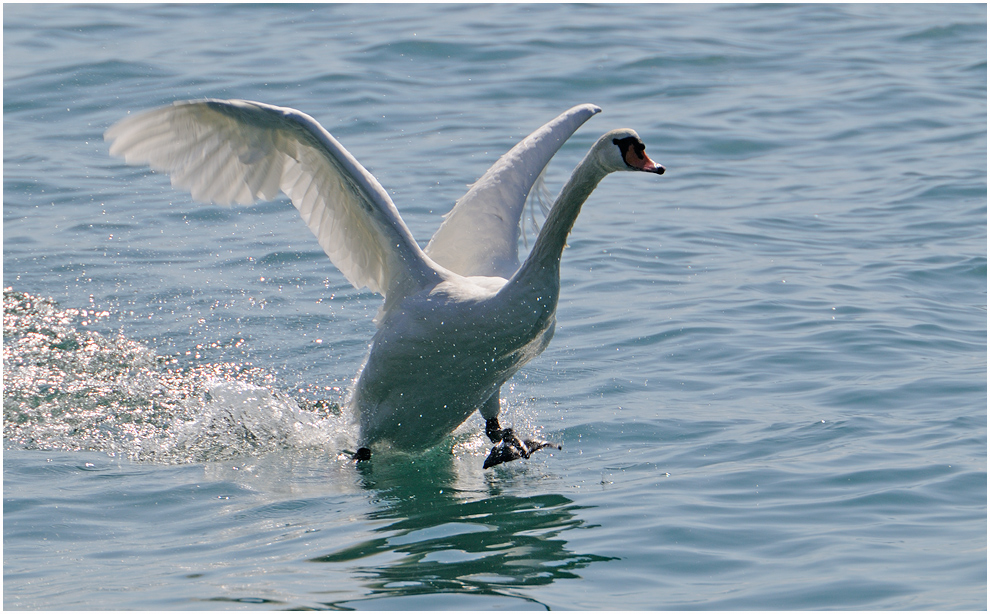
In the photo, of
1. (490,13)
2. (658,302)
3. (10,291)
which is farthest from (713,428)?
(490,13)

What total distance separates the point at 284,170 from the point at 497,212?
1461mm

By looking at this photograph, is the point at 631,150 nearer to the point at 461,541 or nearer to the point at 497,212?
the point at 461,541

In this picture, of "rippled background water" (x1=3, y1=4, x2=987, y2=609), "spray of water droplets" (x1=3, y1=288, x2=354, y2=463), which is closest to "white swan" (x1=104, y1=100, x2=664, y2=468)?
"rippled background water" (x1=3, y1=4, x2=987, y2=609)

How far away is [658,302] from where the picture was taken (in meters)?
10.1

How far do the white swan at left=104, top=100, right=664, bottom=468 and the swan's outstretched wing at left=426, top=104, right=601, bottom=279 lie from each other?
0.04 feet

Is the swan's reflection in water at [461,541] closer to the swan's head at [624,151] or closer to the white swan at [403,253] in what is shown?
the white swan at [403,253]

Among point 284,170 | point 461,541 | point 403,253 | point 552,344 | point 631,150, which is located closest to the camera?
point 461,541

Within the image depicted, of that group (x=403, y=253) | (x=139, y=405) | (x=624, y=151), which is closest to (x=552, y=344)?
(x=403, y=253)

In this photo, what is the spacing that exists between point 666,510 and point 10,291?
6.26m

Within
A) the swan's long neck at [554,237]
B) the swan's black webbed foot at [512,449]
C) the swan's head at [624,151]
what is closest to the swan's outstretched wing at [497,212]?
the swan's black webbed foot at [512,449]

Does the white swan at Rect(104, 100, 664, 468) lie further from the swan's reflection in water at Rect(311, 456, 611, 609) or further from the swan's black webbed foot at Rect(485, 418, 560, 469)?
the swan's reflection in water at Rect(311, 456, 611, 609)

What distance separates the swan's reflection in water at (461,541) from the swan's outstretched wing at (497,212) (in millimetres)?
1614

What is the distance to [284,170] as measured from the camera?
7641 mm

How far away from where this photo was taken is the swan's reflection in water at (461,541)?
548 cm
